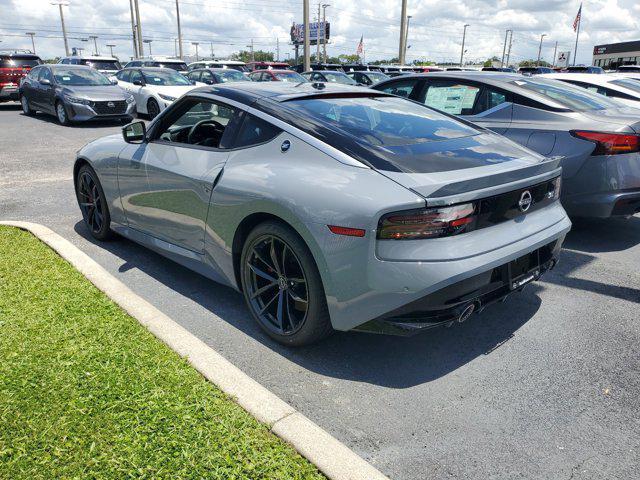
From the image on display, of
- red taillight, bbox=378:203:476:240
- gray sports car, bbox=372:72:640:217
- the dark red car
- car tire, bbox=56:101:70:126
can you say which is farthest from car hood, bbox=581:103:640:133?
the dark red car

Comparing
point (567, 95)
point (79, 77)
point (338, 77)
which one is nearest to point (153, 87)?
point (79, 77)

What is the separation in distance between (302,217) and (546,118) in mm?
3446

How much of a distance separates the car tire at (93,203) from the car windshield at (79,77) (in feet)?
37.1

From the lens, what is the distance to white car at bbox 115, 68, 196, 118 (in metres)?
15.2

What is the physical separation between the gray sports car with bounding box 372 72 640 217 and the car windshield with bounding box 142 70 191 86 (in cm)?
1152

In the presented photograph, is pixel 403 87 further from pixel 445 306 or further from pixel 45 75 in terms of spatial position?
pixel 45 75

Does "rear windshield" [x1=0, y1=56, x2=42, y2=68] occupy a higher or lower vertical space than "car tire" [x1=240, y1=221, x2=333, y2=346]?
higher

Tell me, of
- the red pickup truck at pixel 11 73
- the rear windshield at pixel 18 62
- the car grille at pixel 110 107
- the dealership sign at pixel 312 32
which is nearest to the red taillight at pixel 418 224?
the car grille at pixel 110 107

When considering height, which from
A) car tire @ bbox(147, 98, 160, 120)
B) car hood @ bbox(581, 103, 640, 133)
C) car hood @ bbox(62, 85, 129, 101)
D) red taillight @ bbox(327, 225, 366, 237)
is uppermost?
car hood @ bbox(581, 103, 640, 133)

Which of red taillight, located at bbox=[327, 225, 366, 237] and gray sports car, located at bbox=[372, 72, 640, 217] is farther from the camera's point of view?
gray sports car, located at bbox=[372, 72, 640, 217]

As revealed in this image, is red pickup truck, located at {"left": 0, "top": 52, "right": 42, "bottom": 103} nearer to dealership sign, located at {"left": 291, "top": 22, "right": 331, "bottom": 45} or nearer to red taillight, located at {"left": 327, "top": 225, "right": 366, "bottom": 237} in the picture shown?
red taillight, located at {"left": 327, "top": 225, "right": 366, "bottom": 237}

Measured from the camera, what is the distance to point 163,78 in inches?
634

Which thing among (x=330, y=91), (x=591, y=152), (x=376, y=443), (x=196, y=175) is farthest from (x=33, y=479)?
(x=591, y=152)

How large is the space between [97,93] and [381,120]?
42.8ft
